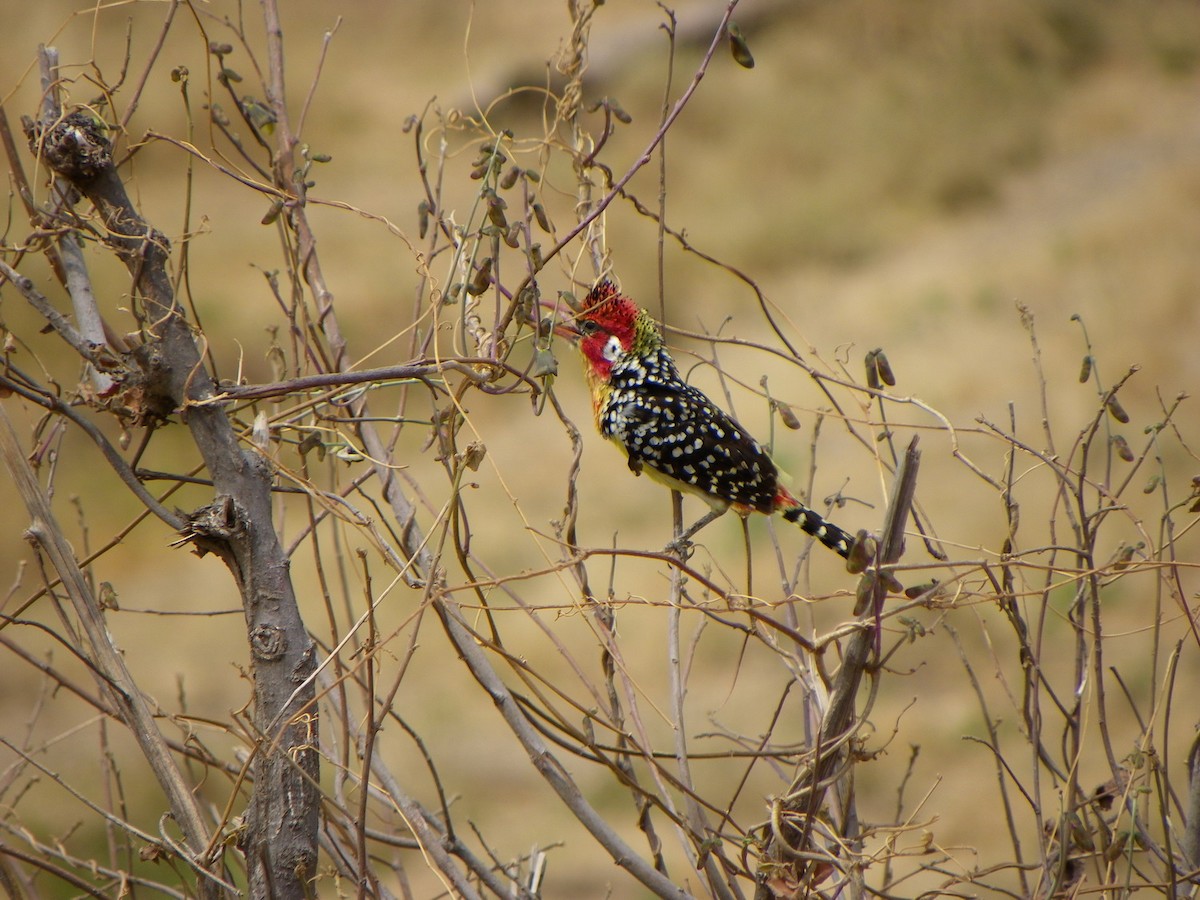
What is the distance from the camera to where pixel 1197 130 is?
40.4 feet

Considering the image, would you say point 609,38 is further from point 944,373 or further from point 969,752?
point 969,752

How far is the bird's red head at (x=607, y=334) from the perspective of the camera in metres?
3.41

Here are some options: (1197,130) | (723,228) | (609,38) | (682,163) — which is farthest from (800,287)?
(1197,130)

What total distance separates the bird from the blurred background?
13.8 feet

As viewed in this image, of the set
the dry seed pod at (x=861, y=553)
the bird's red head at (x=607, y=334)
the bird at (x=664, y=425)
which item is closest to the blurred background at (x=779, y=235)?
the bird at (x=664, y=425)

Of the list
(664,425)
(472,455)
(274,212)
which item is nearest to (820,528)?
(664,425)

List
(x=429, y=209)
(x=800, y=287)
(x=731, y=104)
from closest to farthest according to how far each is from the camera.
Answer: (x=429, y=209) < (x=800, y=287) < (x=731, y=104)

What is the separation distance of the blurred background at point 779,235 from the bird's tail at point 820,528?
162 inches

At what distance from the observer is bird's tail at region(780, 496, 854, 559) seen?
2.84 m

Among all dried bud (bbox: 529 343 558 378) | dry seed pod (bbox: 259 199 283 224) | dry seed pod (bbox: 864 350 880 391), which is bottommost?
dried bud (bbox: 529 343 558 378)

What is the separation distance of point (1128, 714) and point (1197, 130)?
8039mm

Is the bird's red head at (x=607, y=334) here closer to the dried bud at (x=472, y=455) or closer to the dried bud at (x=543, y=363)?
the dried bud at (x=543, y=363)

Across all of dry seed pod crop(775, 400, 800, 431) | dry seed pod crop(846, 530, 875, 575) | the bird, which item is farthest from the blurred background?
dry seed pod crop(846, 530, 875, 575)

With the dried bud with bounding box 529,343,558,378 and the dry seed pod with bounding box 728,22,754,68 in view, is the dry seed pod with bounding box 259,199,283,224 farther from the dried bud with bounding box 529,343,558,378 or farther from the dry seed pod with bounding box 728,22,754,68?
the dry seed pod with bounding box 728,22,754,68
